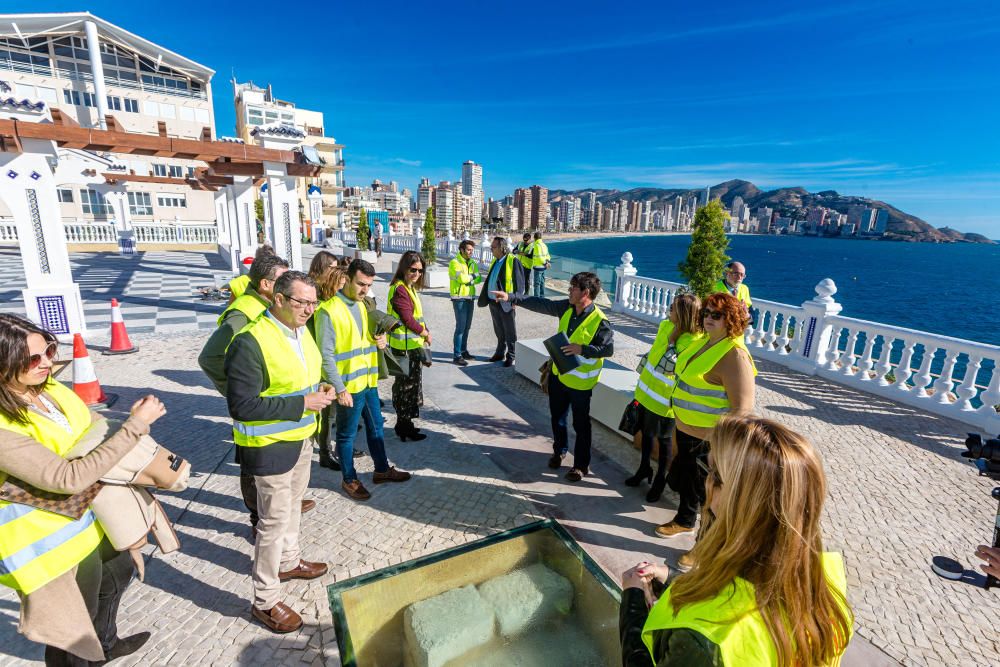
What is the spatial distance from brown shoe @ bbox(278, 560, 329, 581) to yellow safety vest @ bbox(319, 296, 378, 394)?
4.07 feet

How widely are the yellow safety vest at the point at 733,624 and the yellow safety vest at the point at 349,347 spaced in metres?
2.96

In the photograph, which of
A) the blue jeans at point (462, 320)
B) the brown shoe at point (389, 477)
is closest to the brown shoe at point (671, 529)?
the brown shoe at point (389, 477)

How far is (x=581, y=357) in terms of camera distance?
3.98 metres

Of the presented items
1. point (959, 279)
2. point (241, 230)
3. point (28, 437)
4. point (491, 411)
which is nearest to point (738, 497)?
point (28, 437)

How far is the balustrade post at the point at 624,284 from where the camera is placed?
11.6 m

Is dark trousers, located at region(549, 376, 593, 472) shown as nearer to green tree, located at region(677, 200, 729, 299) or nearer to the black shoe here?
the black shoe

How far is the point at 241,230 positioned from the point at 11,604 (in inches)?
510

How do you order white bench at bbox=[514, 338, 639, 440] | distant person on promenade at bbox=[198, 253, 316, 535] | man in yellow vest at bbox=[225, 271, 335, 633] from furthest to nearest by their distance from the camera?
white bench at bbox=[514, 338, 639, 440], distant person on promenade at bbox=[198, 253, 316, 535], man in yellow vest at bbox=[225, 271, 335, 633]

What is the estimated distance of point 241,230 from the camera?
1388 cm

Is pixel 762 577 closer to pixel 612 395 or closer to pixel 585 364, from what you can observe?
pixel 585 364

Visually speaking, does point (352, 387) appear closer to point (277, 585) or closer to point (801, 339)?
point (277, 585)

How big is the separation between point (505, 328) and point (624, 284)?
17.3 ft

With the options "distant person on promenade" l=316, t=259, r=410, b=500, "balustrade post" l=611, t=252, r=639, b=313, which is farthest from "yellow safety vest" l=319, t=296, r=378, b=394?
"balustrade post" l=611, t=252, r=639, b=313

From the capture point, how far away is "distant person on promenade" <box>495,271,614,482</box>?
155 inches
